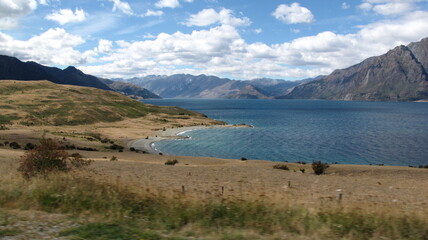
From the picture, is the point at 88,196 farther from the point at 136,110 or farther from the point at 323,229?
the point at 136,110

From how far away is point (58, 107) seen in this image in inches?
4786

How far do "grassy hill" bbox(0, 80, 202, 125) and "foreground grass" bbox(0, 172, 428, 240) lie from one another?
99284 millimetres

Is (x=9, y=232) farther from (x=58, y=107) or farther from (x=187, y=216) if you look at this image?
(x=58, y=107)

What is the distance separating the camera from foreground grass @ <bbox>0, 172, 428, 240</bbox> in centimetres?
810

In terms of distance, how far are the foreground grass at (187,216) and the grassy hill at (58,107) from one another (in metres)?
99.3

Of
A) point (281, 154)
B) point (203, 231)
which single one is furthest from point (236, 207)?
point (281, 154)

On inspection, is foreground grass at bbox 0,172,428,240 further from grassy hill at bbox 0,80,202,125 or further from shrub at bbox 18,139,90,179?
grassy hill at bbox 0,80,202,125

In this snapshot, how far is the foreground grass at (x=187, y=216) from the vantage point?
8.10 metres

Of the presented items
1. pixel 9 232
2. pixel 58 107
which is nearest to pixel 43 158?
pixel 9 232

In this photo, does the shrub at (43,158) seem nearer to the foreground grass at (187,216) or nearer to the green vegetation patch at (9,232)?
the foreground grass at (187,216)

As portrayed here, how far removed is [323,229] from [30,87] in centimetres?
17198

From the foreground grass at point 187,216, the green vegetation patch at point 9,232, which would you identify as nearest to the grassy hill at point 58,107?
the foreground grass at point 187,216

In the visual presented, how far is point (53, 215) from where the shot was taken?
905 centimetres

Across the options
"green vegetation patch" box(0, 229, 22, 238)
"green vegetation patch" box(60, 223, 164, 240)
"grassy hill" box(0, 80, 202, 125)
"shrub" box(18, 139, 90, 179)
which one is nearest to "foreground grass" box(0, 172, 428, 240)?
"green vegetation patch" box(60, 223, 164, 240)
